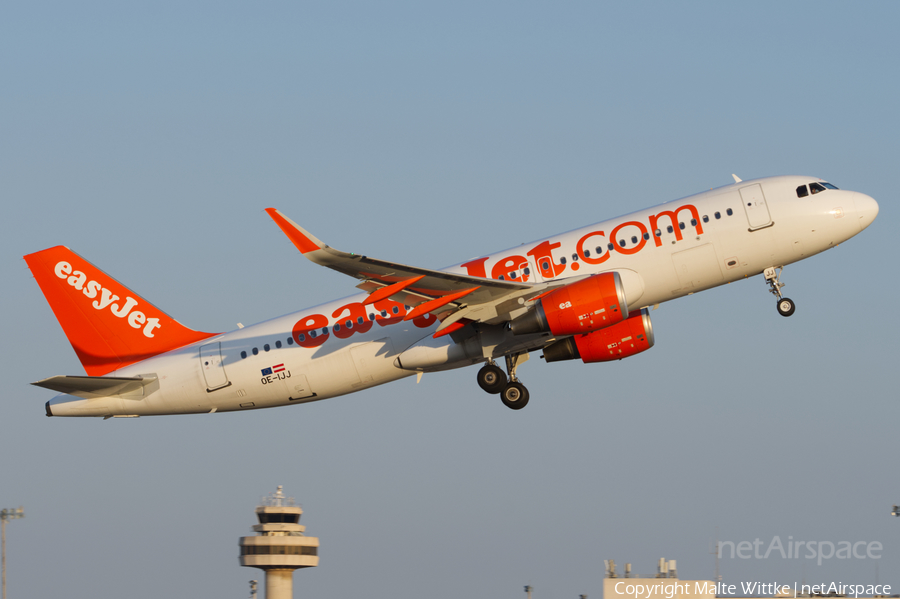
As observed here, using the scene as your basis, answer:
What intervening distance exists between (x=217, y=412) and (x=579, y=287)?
15087 mm

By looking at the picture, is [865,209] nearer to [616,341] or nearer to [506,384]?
[616,341]

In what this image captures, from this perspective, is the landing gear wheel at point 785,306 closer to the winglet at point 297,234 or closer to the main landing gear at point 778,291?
the main landing gear at point 778,291

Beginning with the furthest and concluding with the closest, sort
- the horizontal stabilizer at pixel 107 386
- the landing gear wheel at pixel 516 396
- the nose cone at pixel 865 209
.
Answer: the landing gear wheel at pixel 516 396 → the horizontal stabilizer at pixel 107 386 → the nose cone at pixel 865 209

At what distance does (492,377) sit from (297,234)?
10.8 meters

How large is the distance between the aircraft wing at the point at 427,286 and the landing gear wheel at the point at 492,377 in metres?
2.38

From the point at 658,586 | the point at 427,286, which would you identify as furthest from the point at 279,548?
the point at 427,286

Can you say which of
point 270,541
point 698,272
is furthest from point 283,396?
point 270,541

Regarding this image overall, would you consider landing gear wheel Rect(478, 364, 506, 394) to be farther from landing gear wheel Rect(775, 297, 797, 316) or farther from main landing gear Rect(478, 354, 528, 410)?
landing gear wheel Rect(775, 297, 797, 316)

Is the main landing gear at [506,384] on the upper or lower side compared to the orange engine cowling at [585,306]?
lower

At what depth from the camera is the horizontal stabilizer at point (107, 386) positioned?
130ft

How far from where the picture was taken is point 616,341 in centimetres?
3938

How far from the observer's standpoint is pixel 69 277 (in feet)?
142

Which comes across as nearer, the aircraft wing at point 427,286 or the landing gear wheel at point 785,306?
the aircraft wing at point 427,286

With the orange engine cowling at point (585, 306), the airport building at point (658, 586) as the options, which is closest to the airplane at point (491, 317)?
the orange engine cowling at point (585, 306)
